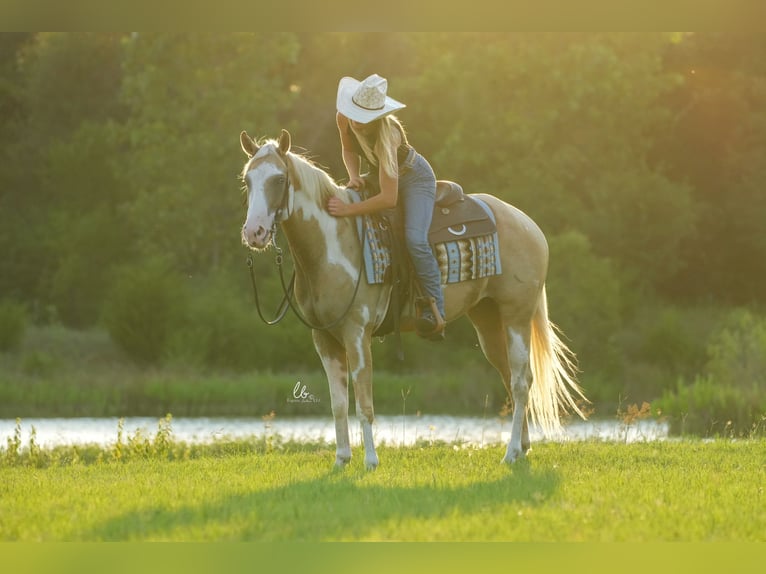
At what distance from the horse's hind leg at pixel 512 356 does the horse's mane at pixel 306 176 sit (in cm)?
203

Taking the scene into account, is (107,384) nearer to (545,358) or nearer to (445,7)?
(545,358)

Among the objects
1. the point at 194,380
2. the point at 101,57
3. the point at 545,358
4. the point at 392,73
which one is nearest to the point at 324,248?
the point at 545,358

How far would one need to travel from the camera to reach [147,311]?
25234 millimetres

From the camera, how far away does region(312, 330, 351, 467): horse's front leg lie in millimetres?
8594

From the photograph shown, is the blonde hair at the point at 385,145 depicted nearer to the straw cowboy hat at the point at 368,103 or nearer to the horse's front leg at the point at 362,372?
the straw cowboy hat at the point at 368,103

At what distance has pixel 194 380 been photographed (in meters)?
23.0

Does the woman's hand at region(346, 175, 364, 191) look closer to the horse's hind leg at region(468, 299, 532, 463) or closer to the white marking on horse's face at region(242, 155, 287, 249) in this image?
the white marking on horse's face at region(242, 155, 287, 249)

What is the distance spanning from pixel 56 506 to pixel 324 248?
105 inches

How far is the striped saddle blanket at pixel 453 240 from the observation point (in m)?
8.66

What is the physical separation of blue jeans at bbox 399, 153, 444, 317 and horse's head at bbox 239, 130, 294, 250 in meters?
1.05

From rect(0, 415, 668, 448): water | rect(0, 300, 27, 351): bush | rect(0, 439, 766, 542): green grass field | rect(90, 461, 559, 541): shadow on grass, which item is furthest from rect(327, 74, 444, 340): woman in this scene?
rect(0, 300, 27, 351): bush

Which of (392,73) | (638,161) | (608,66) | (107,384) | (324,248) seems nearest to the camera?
(324,248)

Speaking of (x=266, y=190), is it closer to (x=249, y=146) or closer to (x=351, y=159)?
(x=249, y=146)

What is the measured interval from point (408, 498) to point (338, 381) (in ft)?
5.78
